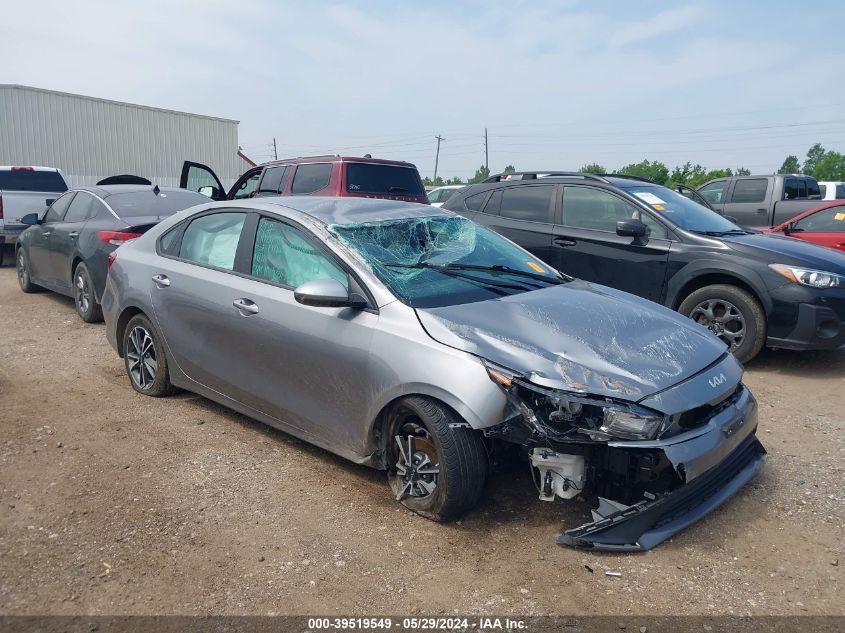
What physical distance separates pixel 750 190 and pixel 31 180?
1369cm

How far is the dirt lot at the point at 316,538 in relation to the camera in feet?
9.41

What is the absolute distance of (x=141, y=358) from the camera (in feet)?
17.2

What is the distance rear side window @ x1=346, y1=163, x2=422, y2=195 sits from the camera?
894 centimetres

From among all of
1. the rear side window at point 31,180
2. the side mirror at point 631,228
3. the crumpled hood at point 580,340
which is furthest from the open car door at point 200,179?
the crumpled hood at point 580,340

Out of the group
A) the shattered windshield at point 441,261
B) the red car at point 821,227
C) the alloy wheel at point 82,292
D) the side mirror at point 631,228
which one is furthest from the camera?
the red car at point 821,227

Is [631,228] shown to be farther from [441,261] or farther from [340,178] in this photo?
[340,178]

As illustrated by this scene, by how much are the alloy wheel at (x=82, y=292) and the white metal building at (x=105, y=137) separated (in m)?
17.8

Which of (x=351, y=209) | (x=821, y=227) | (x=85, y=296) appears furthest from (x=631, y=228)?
(x=85, y=296)

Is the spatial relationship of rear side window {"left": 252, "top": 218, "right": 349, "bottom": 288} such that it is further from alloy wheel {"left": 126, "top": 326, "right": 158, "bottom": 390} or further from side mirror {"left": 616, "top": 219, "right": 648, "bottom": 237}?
side mirror {"left": 616, "top": 219, "right": 648, "bottom": 237}

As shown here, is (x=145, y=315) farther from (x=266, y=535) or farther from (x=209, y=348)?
(x=266, y=535)

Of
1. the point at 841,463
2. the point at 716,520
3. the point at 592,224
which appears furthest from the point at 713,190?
the point at 716,520

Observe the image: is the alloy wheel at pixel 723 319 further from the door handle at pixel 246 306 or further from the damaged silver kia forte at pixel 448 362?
the door handle at pixel 246 306

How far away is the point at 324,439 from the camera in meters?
3.87

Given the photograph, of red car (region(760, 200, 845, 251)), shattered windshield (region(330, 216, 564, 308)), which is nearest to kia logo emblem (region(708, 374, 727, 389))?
shattered windshield (region(330, 216, 564, 308))
